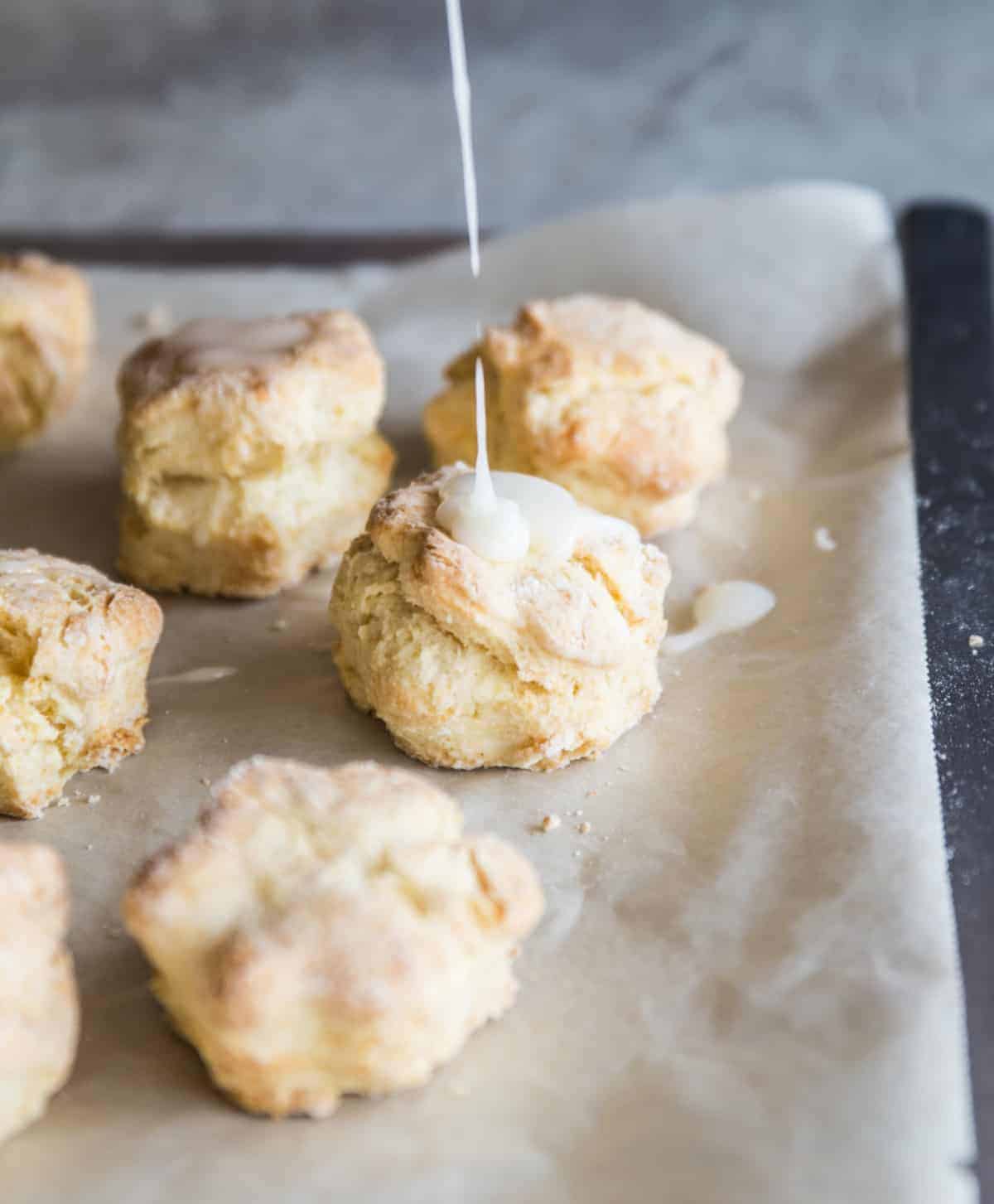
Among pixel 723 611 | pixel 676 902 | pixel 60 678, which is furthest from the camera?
pixel 723 611

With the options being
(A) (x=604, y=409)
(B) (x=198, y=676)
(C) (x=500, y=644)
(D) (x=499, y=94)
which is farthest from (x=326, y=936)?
(D) (x=499, y=94)

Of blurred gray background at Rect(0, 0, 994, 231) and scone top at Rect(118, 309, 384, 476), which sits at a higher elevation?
blurred gray background at Rect(0, 0, 994, 231)

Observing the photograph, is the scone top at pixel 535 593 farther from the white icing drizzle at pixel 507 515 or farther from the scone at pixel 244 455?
the scone at pixel 244 455

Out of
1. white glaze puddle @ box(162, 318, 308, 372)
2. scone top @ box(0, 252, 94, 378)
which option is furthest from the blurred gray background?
white glaze puddle @ box(162, 318, 308, 372)

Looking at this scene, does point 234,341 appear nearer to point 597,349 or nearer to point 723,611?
point 597,349

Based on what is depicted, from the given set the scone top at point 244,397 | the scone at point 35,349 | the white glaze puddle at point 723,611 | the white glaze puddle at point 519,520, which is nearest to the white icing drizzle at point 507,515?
the white glaze puddle at point 519,520

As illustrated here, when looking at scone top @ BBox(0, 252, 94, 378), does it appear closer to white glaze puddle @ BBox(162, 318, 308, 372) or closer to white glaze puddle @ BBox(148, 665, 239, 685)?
white glaze puddle @ BBox(162, 318, 308, 372)

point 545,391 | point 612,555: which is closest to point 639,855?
point 612,555
